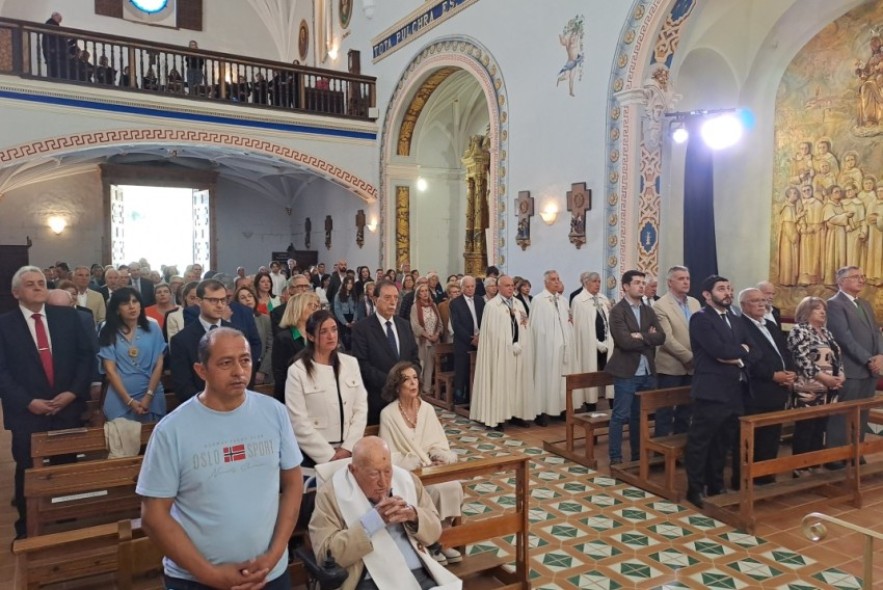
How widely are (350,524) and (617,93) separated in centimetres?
670

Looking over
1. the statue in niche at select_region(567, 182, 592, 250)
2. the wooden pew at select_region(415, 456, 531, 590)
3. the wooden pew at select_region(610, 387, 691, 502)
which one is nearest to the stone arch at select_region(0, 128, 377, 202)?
the statue in niche at select_region(567, 182, 592, 250)

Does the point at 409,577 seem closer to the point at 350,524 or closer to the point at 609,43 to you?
the point at 350,524

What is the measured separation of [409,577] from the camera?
251 cm

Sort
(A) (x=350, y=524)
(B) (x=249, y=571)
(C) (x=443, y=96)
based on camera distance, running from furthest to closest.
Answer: (C) (x=443, y=96), (A) (x=350, y=524), (B) (x=249, y=571)

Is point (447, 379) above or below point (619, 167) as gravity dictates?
below

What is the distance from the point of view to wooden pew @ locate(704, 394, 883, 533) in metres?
4.12

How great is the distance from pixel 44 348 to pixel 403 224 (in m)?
9.69

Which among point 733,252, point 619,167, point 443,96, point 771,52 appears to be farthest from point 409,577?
point 443,96

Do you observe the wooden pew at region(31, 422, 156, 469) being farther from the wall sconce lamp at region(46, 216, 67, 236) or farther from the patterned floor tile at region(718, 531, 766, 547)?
the wall sconce lamp at region(46, 216, 67, 236)

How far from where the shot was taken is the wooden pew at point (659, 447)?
459 cm

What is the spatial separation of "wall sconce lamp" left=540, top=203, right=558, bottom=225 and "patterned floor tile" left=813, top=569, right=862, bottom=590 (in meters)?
5.83

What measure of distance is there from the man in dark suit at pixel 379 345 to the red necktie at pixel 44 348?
5.95ft

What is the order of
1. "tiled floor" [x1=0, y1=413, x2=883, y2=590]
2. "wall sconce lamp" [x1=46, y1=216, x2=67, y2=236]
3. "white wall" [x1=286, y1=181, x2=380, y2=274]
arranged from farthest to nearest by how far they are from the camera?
1. "wall sconce lamp" [x1=46, y1=216, x2=67, y2=236]
2. "white wall" [x1=286, y1=181, x2=380, y2=274]
3. "tiled floor" [x1=0, y1=413, x2=883, y2=590]

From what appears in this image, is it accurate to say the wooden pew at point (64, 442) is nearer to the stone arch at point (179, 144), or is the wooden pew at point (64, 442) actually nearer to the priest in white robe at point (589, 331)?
the priest in white robe at point (589, 331)
